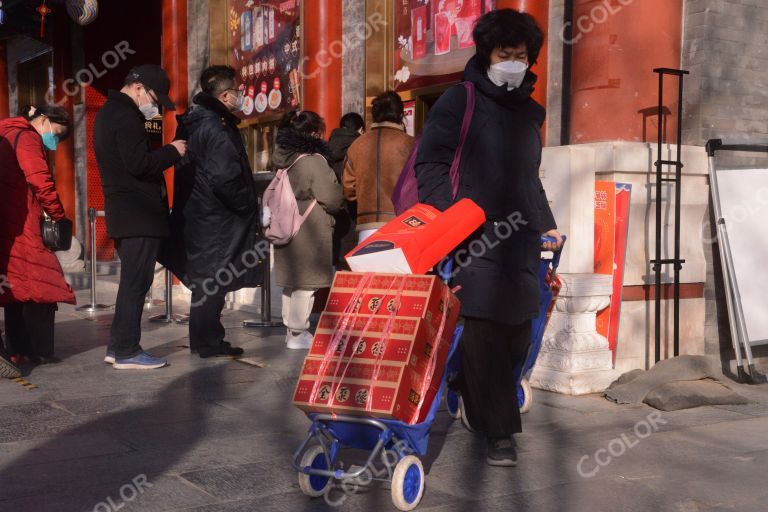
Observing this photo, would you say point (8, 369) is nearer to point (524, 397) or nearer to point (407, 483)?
point (524, 397)

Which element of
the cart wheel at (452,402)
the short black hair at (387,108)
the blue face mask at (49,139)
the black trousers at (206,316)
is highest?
the short black hair at (387,108)

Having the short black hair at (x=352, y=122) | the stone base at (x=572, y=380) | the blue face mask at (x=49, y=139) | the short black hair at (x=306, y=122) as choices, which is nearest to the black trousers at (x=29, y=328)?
the blue face mask at (x=49, y=139)

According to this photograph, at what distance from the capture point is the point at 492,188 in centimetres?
412

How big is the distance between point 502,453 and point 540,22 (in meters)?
3.57

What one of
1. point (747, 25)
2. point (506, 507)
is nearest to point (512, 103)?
point (506, 507)

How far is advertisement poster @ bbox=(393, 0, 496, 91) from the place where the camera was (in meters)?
7.95

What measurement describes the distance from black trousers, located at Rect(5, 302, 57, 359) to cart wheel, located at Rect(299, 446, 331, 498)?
341 centimetres

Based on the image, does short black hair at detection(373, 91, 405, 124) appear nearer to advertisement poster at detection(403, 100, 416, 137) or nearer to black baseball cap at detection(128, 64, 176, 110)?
black baseball cap at detection(128, 64, 176, 110)

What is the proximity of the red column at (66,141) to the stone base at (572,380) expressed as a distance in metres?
12.5

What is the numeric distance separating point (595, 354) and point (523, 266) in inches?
Result: 76.9

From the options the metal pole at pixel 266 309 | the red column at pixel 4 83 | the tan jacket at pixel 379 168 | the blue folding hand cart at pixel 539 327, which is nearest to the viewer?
the blue folding hand cart at pixel 539 327

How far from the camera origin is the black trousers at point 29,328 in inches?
252

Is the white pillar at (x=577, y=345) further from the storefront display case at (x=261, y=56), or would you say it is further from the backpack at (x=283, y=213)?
the storefront display case at (x=261, y=56)

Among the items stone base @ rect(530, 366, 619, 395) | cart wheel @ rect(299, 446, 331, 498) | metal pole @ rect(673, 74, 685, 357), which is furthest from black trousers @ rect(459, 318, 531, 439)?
metal pole @ rect(673, 74, 685, 357)
